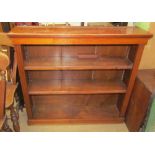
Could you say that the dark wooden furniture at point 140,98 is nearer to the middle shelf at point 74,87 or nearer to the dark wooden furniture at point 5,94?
the middle shelf at point 74,87

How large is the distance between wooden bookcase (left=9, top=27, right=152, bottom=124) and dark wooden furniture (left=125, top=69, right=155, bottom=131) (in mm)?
70

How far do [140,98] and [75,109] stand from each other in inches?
30.9

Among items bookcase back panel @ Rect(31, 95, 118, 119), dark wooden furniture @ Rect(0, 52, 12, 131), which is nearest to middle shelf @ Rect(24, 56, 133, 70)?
dark wooden furniture @ Rect(0, 52, 12, 131)

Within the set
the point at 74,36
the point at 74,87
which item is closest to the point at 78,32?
the point at 74,36

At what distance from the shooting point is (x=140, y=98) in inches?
67.6

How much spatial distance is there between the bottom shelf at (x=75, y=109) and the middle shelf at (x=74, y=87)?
0.80 ft

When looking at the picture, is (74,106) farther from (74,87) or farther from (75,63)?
(75,63)

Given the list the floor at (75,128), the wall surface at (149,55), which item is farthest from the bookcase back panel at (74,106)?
the wall surface at (149,55)

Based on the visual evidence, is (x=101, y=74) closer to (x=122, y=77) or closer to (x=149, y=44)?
(x=122, y=77)

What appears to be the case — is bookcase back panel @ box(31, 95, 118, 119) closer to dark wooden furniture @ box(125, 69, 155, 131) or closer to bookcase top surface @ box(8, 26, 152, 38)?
dark wooden furniture @ box(125, 69, 155, 131)

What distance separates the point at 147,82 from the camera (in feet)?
5.46

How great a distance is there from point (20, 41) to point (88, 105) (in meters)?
1.15
